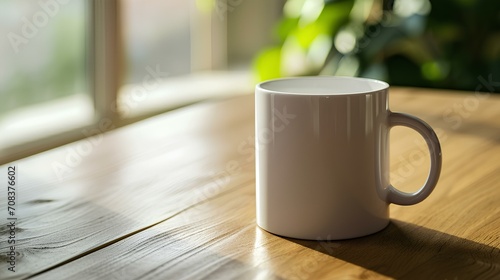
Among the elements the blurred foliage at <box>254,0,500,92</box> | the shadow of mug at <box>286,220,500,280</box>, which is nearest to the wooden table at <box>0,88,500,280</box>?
the shadow of mug at <box>286,220,500,280</box>

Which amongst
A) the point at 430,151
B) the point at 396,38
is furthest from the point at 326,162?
the point at 396,38

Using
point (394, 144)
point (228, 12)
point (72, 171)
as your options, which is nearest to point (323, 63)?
point (228, 12)

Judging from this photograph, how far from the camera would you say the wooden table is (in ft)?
2.00

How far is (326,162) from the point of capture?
658mm

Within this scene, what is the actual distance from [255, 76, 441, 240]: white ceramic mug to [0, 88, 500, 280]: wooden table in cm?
2

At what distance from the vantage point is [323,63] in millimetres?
2613

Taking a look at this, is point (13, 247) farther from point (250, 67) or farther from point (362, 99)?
point (250, 67)

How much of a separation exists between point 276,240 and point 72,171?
0.36 metres

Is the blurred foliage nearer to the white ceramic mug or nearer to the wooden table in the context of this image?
the wooden table

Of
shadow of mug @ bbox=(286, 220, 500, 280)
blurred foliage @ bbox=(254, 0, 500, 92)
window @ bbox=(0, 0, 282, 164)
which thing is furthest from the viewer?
window @ bbox=(0, 0, 282, 164)

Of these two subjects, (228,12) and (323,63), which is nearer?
(323,63)

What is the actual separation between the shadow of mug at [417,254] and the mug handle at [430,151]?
3 cm

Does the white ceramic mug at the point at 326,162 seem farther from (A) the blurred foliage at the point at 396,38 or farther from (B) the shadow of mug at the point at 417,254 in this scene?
(A) the blurred foliage at the point at 396,38

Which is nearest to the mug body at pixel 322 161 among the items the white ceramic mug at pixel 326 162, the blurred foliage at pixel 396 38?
the white ceramic mug at pixel 326 162
